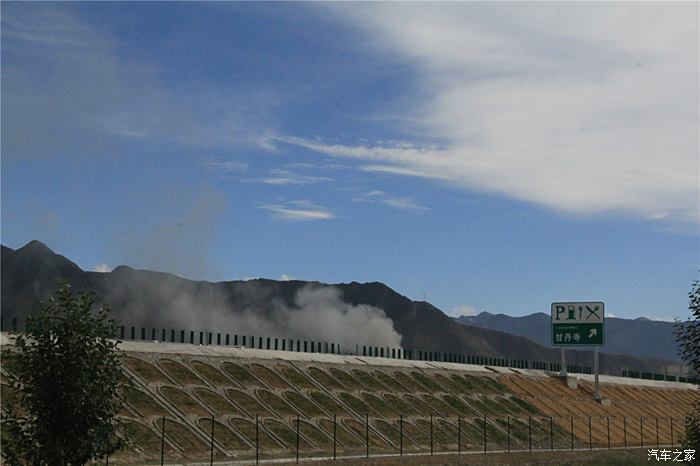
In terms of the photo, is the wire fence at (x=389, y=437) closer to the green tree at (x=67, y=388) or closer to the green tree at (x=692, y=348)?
the green tree at (x=692, y=348)

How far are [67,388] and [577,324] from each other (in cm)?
9261

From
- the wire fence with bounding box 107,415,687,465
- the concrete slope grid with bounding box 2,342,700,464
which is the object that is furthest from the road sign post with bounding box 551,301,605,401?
the wire fence with bounding box 107,415,687,465

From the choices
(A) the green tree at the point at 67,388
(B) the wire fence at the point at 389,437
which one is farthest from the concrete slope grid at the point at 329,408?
(A) the green tree at the point at 67,388

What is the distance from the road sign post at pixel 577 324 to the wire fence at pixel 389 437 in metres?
10.5

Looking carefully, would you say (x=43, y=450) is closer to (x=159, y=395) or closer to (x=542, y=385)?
(x=159, y=395)

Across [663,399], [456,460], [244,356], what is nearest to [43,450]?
[456,460]

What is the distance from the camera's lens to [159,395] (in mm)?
59156

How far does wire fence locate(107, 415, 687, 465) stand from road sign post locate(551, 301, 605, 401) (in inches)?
414

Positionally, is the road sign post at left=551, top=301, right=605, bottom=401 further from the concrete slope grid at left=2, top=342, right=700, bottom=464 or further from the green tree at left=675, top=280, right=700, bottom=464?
the green tree at left=675, top=280, right=700, bottom=464

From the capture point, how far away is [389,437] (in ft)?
227

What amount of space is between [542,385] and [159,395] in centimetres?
6376

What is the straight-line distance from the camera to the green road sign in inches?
4350

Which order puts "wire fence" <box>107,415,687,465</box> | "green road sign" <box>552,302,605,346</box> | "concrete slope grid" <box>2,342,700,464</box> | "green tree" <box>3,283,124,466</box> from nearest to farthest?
"green tree" <box>3,283,124,466</box> → "wire fence" <box>107,415,687,465</box> → "concrete slope grid" <box>2,342,700,464</box> → "green road sign" <box>552,302,605,346</box>

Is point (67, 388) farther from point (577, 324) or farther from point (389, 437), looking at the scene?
point (577, 324)
